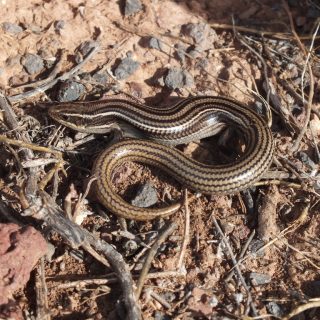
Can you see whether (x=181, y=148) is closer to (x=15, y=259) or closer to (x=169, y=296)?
(x=169, y=296)

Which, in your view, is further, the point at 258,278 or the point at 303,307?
the point at 258,278

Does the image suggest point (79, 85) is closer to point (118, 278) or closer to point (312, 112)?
point (118, 278)

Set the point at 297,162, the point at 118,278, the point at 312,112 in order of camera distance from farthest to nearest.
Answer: the point at 312,112, the point at 297,162, the point at 118,278

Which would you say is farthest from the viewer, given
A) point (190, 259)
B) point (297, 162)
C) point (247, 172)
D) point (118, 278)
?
point (297, 162)

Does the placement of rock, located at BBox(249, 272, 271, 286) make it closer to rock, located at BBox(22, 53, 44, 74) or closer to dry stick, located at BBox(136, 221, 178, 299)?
dry stick, located at BBox(136, 221, 178, 299)

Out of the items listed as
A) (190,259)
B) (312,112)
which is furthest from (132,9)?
(190,259)

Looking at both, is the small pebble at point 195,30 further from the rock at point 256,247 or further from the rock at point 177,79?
the rock at point 256,247

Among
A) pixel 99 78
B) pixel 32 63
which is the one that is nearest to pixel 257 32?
pixel 99 78
